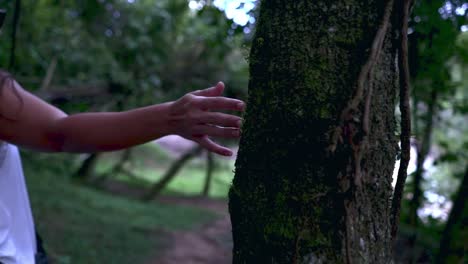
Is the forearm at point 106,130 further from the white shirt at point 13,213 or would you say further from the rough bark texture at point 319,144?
the rough bark texture at point 319,144

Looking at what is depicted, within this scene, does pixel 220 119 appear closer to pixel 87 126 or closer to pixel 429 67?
pixel 87 126

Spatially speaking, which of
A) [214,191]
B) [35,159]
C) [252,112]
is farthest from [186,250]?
[214,191]

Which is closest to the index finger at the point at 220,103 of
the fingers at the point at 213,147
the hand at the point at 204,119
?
the hand at the point at 204,119

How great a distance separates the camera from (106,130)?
1967mm

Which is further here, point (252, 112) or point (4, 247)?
point (4, 247)

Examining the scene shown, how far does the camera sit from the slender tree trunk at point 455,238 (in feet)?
12.2

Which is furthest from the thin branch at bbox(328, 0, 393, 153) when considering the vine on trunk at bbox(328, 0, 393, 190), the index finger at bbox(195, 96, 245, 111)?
the index finger at bbox(195, 96, 245, 111)

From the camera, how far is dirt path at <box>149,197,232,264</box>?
6867 millimetres

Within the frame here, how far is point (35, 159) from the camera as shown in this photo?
7.47 metres

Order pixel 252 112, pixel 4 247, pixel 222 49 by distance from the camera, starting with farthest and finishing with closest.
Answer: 1. pixel 222 49
2. pixel 4 247
3. pixel 252 112

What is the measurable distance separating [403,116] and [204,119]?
1.99ft

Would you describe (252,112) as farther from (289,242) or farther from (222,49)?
(222,49)

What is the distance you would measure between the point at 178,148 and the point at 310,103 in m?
15.7

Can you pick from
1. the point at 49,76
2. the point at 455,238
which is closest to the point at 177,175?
the point at 49,76
